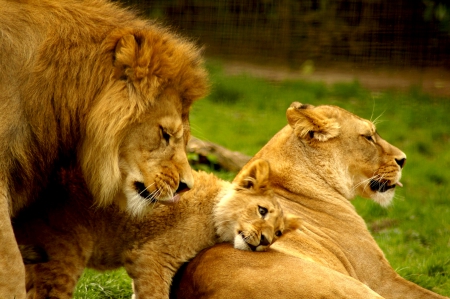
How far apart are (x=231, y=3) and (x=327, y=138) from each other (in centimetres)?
713

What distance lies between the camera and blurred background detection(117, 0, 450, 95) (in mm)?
12180

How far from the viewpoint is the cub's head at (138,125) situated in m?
4.25

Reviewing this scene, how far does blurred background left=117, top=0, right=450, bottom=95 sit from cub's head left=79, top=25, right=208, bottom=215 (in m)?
7.78

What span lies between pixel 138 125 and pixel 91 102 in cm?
25

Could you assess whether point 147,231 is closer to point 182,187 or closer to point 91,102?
point 182,187

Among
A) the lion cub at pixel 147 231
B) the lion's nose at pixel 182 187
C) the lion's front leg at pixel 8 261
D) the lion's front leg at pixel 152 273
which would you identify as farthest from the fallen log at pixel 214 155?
the lion's front leg at pixel 8 261

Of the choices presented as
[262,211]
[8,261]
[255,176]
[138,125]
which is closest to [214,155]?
[255,176]

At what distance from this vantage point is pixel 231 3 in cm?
1237

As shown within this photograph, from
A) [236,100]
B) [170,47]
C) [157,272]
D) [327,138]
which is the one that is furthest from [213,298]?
[236,100]

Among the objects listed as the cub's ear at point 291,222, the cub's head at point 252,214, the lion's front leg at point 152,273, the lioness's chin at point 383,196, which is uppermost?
the cub's head at point 252,214

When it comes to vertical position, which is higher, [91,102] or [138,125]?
[91,102]

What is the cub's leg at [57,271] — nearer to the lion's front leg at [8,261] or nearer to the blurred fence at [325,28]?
the lion's front leg at [8,261]

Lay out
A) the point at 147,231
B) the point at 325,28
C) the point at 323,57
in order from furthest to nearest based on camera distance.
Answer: the point at 323,57, the point at 325,28, the point at 147,231

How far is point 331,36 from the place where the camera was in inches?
481
